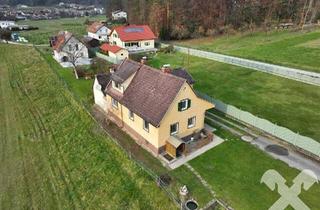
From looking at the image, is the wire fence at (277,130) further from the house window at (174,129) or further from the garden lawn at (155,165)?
the garden lawn at (155,165)

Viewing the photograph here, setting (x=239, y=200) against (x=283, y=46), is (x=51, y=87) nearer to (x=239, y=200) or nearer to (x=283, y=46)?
(x=239, y=200)

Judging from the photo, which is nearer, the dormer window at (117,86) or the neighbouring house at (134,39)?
the dormer window at (117,86)

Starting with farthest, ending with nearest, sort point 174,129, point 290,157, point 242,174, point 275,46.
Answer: point 275,46 → point 174,129 → point 290,157 → point 242,174

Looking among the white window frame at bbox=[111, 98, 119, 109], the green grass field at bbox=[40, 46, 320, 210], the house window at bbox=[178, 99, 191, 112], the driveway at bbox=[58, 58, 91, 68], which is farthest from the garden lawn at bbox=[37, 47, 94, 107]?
the house window at bbox=[178, 99, 191, 112]

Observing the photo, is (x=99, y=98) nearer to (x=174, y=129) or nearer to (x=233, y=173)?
(x=174, y=129)

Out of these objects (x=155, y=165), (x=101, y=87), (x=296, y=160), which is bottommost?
(x=155, y=165)

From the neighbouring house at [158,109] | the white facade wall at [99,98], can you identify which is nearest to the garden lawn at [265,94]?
the neighbouring house at [158,109]

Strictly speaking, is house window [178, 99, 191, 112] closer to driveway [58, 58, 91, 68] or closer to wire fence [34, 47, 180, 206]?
wire fence [34, 47, 180, 206]

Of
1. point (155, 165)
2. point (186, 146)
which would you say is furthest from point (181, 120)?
point (155, 165)
